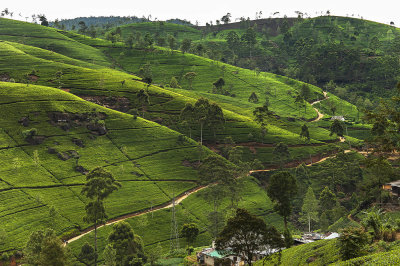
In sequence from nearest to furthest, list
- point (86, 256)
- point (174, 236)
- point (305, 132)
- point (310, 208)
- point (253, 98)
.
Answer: point (86, 256) < point (174, 236) < point (310, 208) < point (305, 132) < point (253, 98)

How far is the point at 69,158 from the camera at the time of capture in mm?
105375

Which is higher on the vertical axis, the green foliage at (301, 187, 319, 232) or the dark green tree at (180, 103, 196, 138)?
the dark green tree at (180, 103, 196, 138)

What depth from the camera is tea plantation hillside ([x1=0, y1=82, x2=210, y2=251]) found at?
8428 cm

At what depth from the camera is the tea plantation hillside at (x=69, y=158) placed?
84281 millimetres

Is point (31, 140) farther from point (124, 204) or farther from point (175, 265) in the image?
point (175, 265)

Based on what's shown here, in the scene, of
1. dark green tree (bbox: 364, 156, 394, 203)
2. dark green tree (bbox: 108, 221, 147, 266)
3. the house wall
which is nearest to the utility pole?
dark green tree (bbox: 108, 221, 147, 266)

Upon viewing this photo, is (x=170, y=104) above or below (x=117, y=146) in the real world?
above

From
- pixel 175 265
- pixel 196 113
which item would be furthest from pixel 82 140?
pixel 175 265

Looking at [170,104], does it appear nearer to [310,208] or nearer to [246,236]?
[310,208]

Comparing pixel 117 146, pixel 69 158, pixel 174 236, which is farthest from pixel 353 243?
pixel 117 146

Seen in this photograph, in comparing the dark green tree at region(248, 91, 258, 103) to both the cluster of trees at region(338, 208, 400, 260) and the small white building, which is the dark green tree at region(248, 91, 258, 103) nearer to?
the small white building

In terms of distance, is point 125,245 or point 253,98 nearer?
point 125,245

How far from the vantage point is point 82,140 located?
114500mm

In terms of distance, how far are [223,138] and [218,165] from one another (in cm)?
3746
